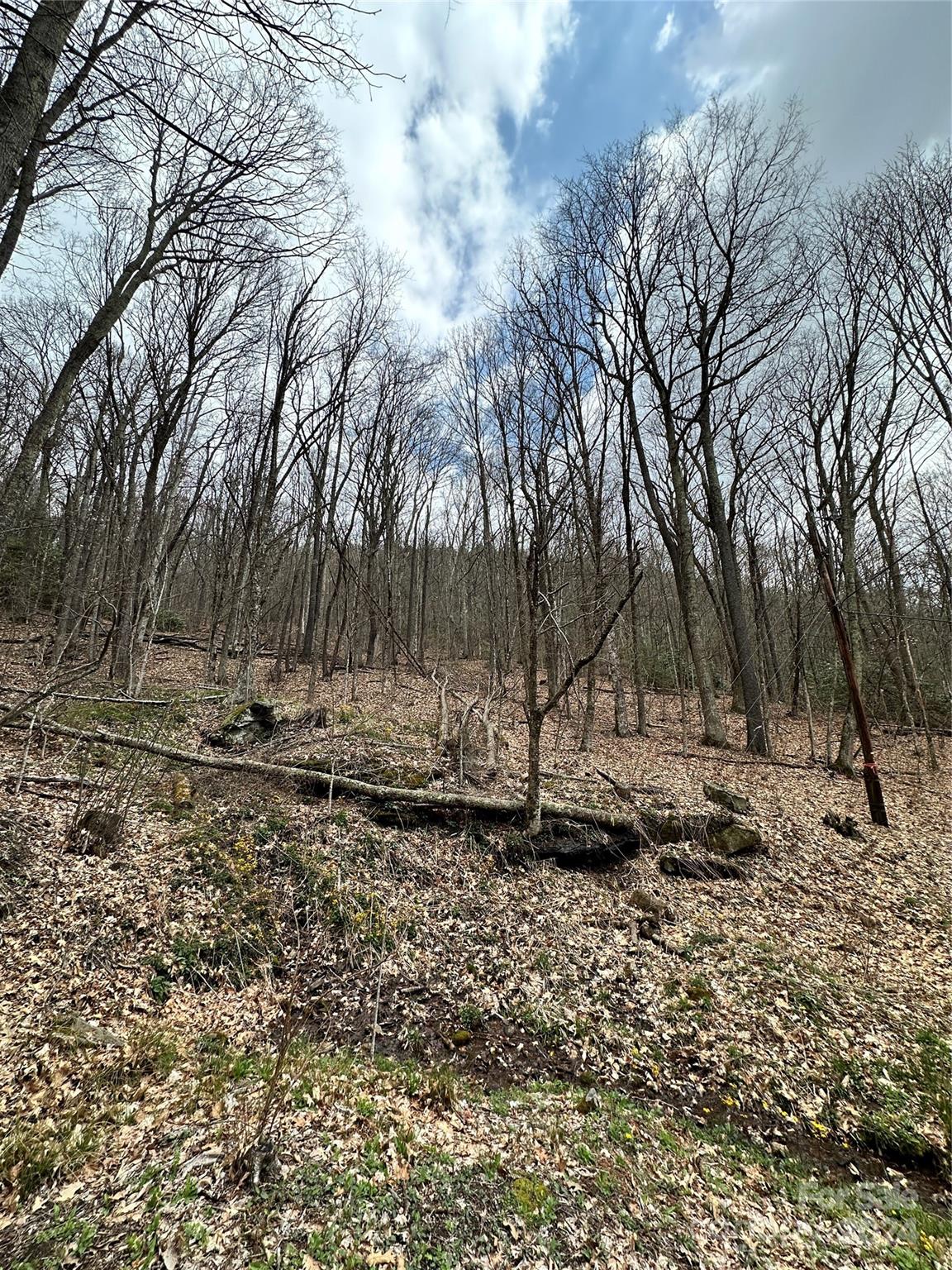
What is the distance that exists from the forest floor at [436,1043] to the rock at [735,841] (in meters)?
0.22

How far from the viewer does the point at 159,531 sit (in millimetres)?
10820

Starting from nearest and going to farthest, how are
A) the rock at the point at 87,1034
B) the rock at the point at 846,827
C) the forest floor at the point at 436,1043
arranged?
the forest floor at the point at 436,1043 < the rock at the point at 87,1034 < the rock at the point at 846,827

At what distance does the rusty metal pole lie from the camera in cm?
796

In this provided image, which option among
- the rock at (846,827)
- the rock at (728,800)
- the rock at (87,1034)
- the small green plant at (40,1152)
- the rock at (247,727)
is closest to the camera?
the small green plant at (40,1152)

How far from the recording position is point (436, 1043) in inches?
152

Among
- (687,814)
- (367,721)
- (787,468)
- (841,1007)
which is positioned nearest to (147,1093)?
(841,1007)

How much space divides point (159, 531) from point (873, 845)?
14548 mm

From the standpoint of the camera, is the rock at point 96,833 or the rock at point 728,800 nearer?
the rock at point 96,833

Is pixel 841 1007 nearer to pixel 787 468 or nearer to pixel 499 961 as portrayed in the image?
pixel 499 961

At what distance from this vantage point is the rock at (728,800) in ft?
24.6

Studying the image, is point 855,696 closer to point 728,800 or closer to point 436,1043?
point 728,800

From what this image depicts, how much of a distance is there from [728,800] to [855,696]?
3254mm

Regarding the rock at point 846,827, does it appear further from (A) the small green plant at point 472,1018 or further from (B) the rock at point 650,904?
(A) the small green plant at point 472,1018

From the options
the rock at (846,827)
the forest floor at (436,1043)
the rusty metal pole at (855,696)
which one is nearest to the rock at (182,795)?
the forest floor at (436,1043)
